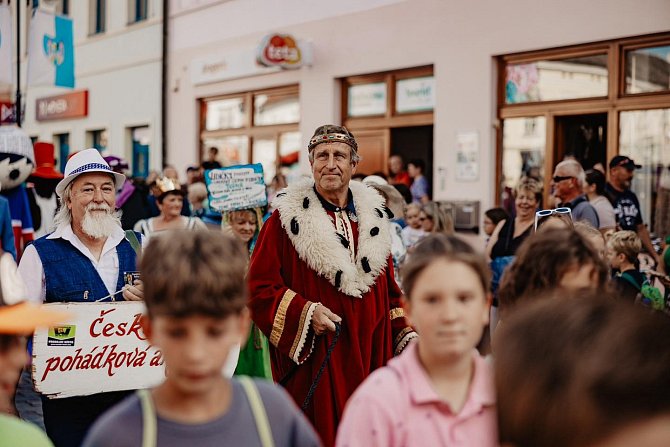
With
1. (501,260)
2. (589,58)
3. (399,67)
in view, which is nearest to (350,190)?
(501,260)

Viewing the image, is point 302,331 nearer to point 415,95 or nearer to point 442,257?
point 442,257

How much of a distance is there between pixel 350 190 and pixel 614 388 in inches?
148

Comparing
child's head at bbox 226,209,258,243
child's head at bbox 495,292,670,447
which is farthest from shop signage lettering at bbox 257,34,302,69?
child's head at bbox 495,292,670,447

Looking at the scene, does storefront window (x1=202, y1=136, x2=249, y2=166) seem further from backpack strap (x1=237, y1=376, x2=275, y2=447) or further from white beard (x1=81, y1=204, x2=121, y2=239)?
backpack strap (x1=237, y1=376, x2=275, y2=447)

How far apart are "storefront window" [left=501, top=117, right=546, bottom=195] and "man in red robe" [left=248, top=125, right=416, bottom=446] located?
7610 mm

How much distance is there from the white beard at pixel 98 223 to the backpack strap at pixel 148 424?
7.74 feet

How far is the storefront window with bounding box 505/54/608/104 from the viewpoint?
1109cm

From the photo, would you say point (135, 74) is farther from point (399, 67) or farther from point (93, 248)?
point (93, 248)

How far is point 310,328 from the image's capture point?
4.36m

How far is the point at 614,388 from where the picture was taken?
114 centimetres

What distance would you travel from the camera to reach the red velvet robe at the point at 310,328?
4391 millimetres

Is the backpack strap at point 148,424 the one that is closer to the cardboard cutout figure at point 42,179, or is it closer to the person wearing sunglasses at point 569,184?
the person wearing sunglasses at point 569,184

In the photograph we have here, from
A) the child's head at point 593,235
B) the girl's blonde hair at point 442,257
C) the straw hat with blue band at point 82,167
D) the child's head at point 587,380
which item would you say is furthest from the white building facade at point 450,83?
the child's head at point 587,380

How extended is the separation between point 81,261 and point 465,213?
28.4ft
